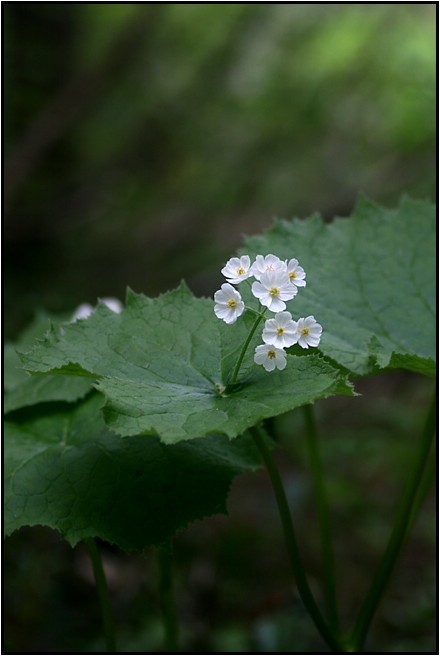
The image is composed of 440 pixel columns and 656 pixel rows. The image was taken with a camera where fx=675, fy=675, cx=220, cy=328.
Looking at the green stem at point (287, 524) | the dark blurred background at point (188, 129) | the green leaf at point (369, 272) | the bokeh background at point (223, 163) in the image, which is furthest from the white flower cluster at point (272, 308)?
the dark blurred background at point (188, 129)

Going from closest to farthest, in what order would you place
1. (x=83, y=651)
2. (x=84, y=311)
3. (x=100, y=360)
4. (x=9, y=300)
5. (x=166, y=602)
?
(x=100, y=360) < (x=166, y=602) < (x=84, y=311) < (x=83, y=651) < (x=9, y=300)

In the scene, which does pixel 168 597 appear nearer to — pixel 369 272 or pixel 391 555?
pixel 391 555

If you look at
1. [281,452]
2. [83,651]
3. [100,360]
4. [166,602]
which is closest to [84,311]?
[100,360]

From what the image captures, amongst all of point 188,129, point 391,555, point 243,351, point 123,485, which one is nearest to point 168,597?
point 123,485

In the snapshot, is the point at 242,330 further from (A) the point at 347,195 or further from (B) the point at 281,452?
(A) the point at 347,195

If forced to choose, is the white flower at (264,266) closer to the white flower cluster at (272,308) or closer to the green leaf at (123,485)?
the white flower cluster at (272,308)
